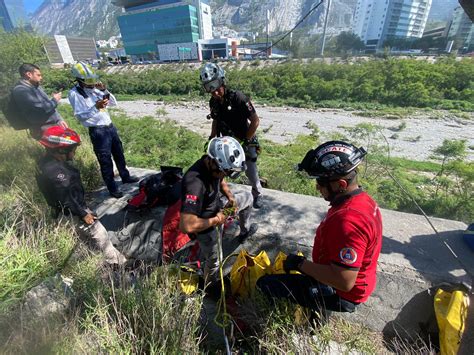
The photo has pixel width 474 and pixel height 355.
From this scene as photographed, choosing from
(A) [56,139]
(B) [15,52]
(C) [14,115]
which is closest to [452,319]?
(A) [56,139]

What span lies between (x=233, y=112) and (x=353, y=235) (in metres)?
2.52

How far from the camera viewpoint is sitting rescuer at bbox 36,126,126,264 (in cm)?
272

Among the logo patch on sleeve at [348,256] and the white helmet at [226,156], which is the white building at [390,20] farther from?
the logo patch on sleeve at [348,256]

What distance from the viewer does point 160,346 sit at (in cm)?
188

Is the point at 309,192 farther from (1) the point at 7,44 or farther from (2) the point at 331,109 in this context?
(2) the point at 331,109

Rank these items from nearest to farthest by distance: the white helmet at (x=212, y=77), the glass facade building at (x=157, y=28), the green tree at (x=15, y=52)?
the white helmet at (x=212, y=77) < the green tree at (x=15, y=52) < the glass facade building at (x=157, y=28)

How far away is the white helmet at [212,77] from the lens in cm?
346

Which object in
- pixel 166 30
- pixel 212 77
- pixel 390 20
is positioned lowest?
pixel 212 77

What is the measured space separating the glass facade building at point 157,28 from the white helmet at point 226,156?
86.3 meters

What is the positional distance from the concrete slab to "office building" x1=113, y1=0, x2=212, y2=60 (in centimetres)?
8080

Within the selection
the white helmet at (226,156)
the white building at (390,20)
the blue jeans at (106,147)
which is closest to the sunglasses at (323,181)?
the white helmet at (226,156)

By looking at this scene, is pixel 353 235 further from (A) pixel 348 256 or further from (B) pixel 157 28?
(B) pixel 157 28

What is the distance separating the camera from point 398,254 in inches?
111

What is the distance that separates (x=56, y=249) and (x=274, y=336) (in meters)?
2.38
